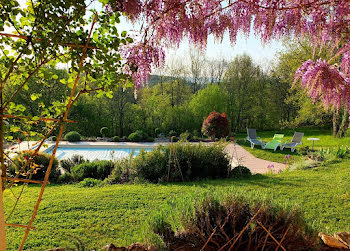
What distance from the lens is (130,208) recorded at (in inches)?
132

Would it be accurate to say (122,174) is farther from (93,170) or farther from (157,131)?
(157,131)

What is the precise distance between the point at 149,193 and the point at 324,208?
221cm

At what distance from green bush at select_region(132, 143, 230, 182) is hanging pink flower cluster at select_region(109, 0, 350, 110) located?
322 cm

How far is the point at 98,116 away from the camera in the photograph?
15.5 meters

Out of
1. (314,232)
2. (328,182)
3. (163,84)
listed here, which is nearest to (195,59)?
(163,84)

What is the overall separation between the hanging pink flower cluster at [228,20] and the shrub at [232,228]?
1.12 metres

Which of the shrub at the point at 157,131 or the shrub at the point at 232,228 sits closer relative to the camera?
the shrub at the point at 232,228

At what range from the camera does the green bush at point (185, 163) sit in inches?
217

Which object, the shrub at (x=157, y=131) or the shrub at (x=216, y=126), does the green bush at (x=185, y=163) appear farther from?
the shrub at (x=157, y=131)

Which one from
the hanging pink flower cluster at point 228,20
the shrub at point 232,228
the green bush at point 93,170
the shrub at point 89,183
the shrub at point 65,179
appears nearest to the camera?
the shrub at point 232,228

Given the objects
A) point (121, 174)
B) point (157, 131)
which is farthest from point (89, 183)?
point (157, 131)

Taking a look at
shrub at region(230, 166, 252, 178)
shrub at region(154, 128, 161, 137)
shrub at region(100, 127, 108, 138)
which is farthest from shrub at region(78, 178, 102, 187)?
shrub at region(154, 128, 161, 137)

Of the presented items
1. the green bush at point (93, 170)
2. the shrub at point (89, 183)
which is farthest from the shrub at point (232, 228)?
the green bush at point (93, 170)

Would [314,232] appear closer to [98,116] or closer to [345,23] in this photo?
[345,23]
